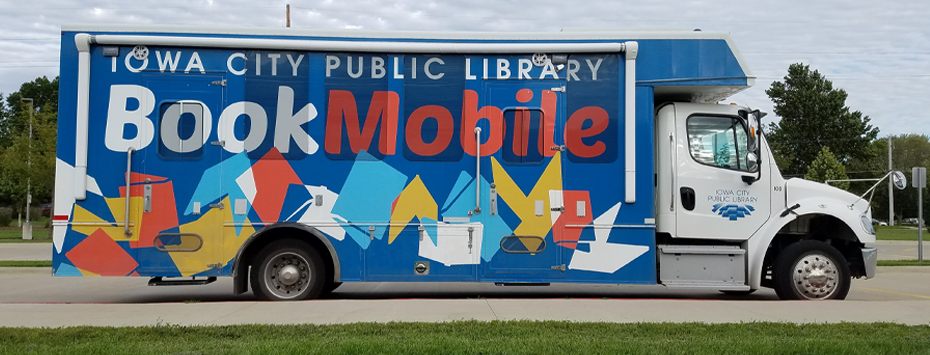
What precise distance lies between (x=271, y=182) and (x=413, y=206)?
168 cm

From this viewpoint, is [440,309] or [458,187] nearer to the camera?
[440,309]

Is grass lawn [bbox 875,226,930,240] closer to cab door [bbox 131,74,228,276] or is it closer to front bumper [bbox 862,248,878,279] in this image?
front bumper [bbox 862,248,878,279]

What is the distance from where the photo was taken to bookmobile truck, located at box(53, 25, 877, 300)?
846 cm

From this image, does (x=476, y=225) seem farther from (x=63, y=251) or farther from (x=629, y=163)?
(x=63, y=251)

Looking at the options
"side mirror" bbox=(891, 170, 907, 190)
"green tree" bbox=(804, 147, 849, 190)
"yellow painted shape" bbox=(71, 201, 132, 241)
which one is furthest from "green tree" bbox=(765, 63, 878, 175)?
"yellow painted shape" bbox=(71, 201, 132, 241)

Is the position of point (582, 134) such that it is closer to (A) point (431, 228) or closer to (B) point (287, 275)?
(A) point (431, 228)

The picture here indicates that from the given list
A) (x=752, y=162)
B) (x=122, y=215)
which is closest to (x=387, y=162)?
(x=122, y=215)

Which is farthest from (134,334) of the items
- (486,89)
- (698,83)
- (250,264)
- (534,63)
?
(698,83)

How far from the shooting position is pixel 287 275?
8664 mm

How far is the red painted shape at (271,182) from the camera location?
8500 mm

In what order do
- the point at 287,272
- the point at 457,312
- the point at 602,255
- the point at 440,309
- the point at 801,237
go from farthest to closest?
the point at 801,237 < the point at 287,272 < the point at 602,255 < the point at 440,309 < the point at 457,312

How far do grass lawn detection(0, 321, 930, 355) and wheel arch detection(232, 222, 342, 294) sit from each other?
190 cm

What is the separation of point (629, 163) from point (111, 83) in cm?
613

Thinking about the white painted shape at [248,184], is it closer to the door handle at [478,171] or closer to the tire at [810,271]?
the door handle at [478,171]
